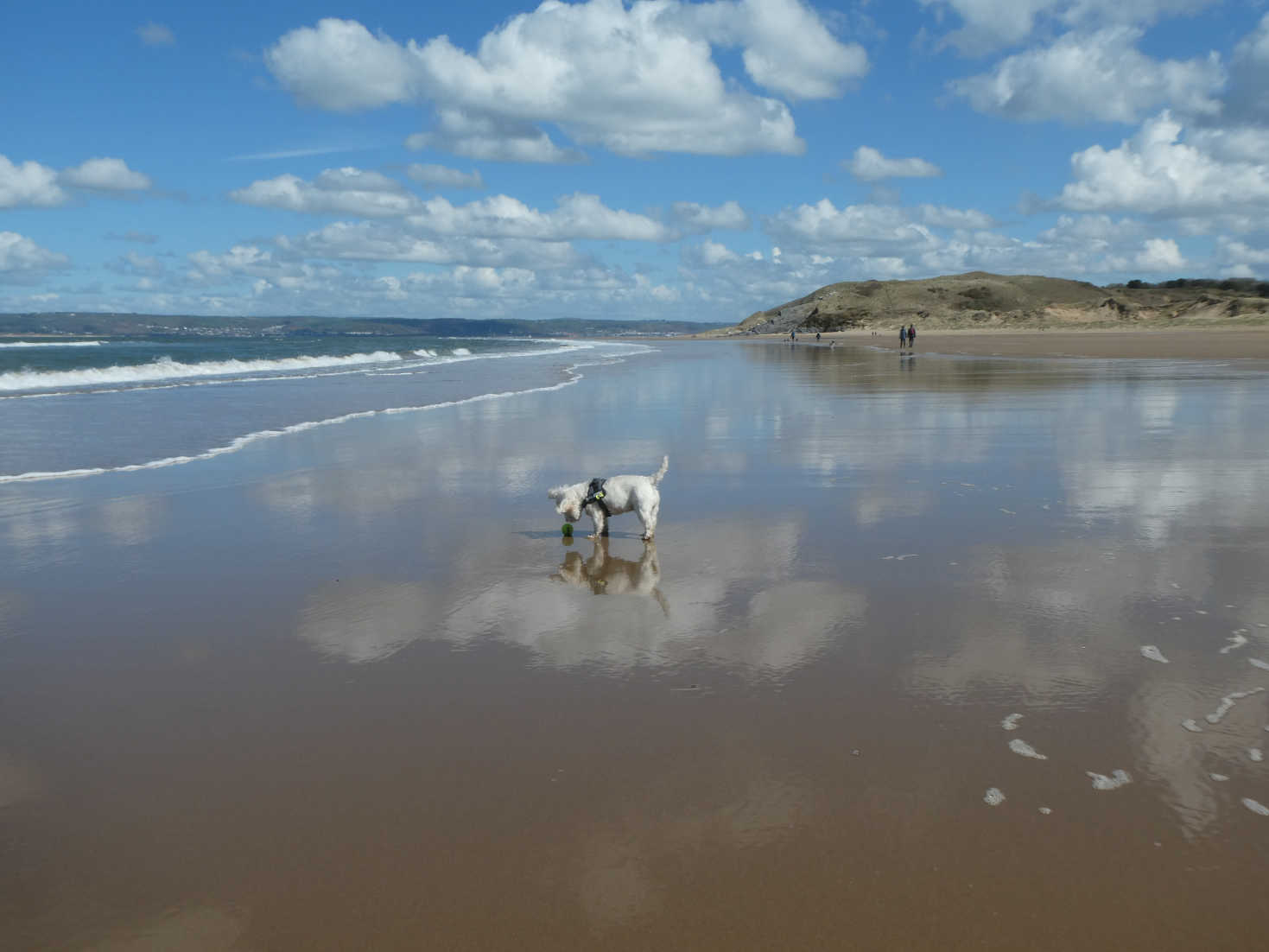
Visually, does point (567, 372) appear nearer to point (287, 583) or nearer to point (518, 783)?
point (287, 583)

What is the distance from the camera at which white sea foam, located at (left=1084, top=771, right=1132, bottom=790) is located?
13.4 ft

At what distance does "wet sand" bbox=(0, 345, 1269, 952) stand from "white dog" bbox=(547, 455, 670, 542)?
0.27 meters

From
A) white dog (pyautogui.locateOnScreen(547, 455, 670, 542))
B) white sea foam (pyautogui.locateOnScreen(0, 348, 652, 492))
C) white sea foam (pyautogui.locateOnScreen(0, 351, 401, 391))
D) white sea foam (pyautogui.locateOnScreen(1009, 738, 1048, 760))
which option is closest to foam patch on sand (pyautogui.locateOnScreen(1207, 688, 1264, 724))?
white sea foam (pyautogui.locateOnScreen(1009, 738, 1048, 760))

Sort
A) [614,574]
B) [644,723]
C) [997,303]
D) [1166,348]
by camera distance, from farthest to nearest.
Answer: [997,303] < [1166,348] < [614,574] < [644,723]

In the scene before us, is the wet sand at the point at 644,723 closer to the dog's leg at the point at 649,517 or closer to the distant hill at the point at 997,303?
the dog's leg at the point at 649,517

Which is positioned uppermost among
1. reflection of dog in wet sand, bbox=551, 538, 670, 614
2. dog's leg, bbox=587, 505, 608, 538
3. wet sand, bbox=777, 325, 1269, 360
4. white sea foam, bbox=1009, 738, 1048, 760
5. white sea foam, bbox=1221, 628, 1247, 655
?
wet sand, bbox=777, 325, 1269, 360

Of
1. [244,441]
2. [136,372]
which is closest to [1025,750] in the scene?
[244,441]

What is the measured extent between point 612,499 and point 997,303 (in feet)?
509

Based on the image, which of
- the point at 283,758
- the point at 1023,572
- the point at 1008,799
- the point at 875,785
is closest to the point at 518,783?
the point at 283,758

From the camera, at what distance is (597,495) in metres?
9.13

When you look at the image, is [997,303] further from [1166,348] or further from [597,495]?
[597,495]

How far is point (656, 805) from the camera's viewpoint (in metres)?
4.04

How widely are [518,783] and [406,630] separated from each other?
8.15 ft

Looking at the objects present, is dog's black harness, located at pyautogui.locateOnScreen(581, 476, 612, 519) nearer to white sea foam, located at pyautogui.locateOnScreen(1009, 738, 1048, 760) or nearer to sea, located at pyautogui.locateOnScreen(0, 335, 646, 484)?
white sea foam, located at pyautogui.locateOnScreen(1009, 738, 1048, 760)
